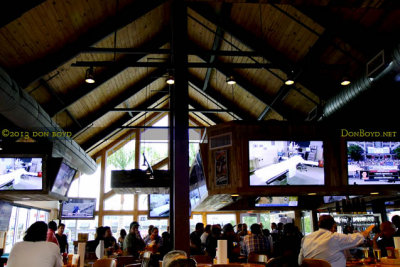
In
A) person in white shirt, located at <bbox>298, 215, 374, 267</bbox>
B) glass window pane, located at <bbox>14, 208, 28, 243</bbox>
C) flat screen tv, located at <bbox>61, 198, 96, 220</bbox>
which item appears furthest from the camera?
flat screen tv, located at <bbox>61, 198, 96, 220</bbox>

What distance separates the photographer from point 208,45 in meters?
11.4

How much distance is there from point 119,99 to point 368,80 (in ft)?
29.0

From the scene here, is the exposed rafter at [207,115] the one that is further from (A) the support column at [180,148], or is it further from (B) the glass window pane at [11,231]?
(A) the support column at [180,148]

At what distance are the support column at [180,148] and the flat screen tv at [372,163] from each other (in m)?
3.20

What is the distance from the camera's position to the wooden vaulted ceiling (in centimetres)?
710

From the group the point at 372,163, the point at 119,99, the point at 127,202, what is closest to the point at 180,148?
the point at 372,163

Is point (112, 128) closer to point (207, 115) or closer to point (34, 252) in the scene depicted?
point (207, 115)

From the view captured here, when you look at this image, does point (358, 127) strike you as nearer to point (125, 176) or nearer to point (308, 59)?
point (308, 59)

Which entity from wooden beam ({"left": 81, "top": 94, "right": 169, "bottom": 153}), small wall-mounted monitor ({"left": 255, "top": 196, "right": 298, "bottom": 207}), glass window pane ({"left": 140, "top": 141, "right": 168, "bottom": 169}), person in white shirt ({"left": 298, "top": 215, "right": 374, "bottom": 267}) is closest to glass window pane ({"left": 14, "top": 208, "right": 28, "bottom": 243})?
wooden beam ({"left": 81, "top": 94, "right": 169, "bottom": 153})

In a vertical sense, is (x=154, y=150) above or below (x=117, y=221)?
above

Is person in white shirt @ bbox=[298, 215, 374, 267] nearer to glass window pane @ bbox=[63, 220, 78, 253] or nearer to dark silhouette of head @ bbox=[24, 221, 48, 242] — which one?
dark silhouette of head @ bbox=[24, 221, 48, 242]

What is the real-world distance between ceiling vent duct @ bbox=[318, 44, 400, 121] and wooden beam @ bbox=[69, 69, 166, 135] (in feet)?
20.9

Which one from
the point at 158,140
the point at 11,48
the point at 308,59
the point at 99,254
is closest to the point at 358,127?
the point at 308,59

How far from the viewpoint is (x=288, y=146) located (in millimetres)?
7211
